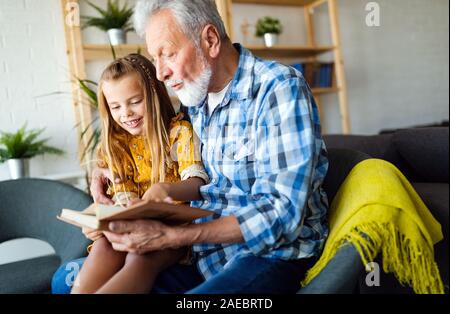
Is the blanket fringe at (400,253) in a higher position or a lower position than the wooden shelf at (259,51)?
lower

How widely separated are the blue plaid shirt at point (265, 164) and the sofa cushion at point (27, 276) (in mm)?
471

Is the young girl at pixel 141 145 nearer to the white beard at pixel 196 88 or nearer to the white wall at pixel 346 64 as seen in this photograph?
the white beard at pixel 196 88

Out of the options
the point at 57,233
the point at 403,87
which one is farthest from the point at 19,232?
the point at 403,87

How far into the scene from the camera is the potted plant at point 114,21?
2.53 meters

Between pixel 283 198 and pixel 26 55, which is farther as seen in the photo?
pixel 26 55

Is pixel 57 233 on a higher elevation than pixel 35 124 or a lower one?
lower

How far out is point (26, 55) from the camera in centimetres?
160

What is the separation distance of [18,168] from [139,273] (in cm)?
107

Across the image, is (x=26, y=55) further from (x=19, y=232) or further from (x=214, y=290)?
(x=214, y=290)

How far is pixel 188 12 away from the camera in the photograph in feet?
3.59

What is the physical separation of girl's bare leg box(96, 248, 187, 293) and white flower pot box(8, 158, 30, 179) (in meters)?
0.98

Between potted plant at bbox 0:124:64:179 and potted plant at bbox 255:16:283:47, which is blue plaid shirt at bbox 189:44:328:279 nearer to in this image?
potted plant at bbox 0:124:64:179

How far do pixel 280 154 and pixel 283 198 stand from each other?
0.10 m

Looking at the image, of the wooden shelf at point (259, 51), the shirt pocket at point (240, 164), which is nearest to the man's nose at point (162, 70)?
the shirt pocket at point (240, 164)
